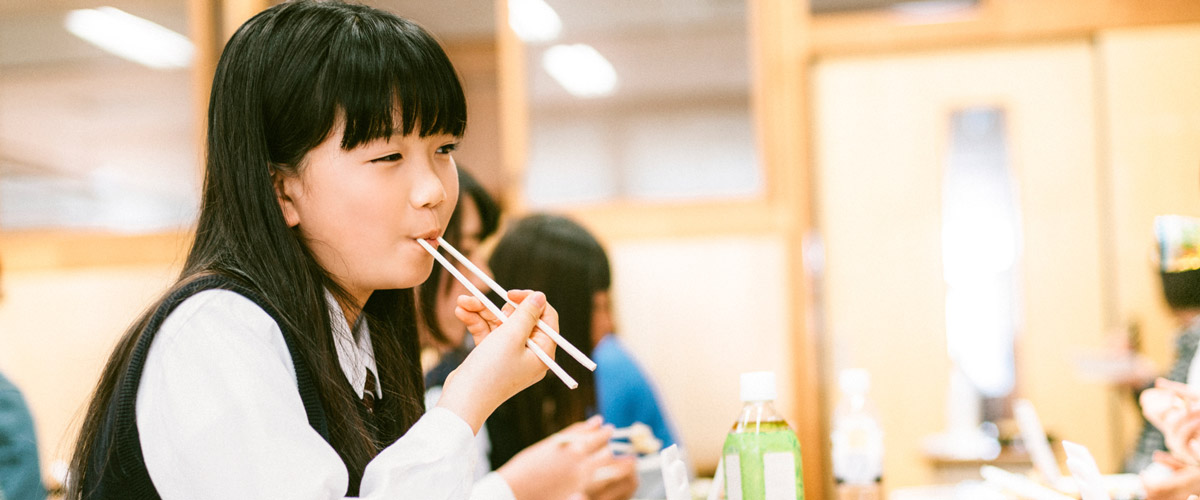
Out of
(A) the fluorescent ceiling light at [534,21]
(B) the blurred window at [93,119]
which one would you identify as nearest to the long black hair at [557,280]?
(A) the fluorescent ceiling light at [534,21]

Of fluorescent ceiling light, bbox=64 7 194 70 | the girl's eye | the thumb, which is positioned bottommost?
the thumb

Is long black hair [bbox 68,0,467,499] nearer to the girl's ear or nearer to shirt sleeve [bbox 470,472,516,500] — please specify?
the girl's ear

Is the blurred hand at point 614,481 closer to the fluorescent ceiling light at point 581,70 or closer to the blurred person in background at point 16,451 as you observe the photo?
the blurred person in background at point 16,451

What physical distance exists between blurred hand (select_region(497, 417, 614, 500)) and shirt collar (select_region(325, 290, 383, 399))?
0.87 feet

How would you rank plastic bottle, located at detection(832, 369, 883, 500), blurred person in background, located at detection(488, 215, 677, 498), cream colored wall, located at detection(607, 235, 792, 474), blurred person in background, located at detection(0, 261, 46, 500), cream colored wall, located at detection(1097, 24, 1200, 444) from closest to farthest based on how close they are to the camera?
blurred person in background, located at detection(0, 261, 46, 500), plastic bottle, located at detection(832, 369, 883, 500), blurred person in background, located at detection(488, 215, 677, 498), cream colored wall, located at detection(1097, 24, 1200, 444), cream colored wall, located at detection(607, 235, 792, 474)

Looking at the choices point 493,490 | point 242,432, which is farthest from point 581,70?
point 242,432

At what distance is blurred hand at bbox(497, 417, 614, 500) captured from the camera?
1.18 m

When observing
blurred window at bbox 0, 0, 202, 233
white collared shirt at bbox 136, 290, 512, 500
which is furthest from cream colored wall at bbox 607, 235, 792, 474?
white collared shirt at bbox 136, 290, 512, 500

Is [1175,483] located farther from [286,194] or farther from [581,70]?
[581,70]

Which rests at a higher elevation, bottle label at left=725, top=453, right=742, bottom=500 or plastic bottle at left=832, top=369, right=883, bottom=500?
bottle label at left=725, top=453, right=742, bottom=500

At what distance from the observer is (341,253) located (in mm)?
848

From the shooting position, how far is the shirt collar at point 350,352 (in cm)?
88

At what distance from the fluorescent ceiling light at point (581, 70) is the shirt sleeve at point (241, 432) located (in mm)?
2263

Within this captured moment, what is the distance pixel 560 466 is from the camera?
47.6 inches
